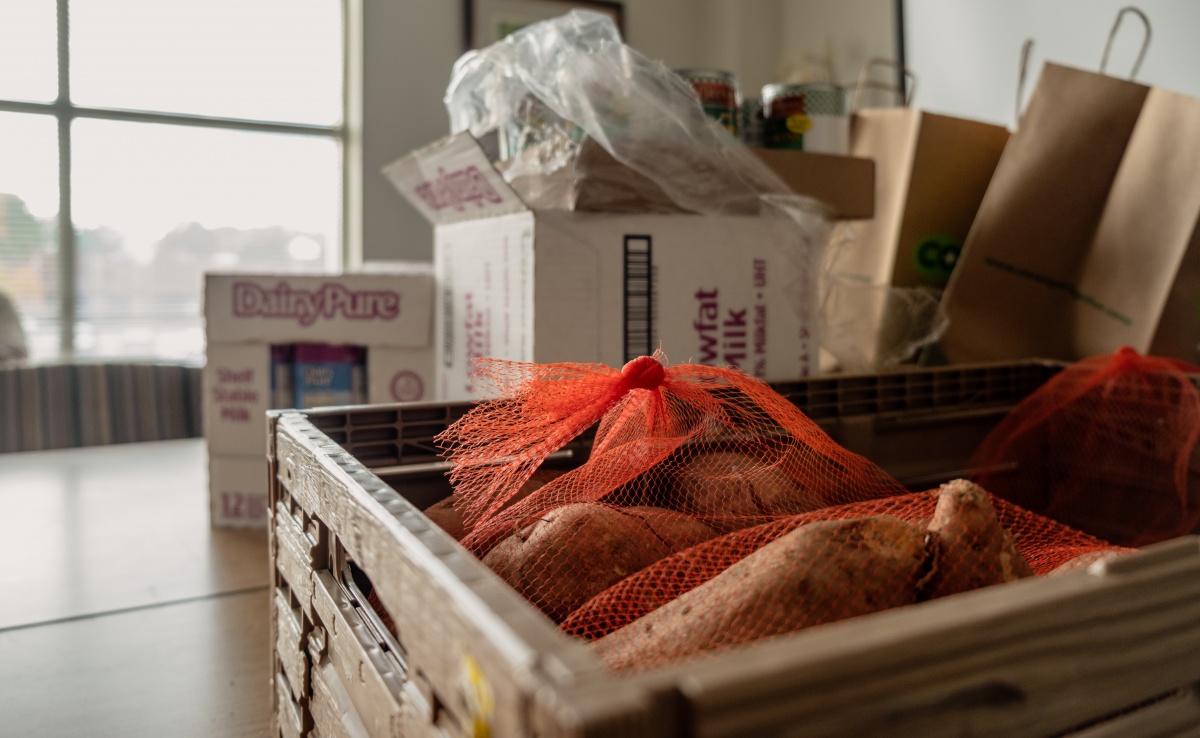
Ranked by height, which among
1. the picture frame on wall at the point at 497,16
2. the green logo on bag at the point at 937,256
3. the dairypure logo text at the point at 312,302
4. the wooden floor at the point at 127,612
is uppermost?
the picture frame on wall at the point at 497,16

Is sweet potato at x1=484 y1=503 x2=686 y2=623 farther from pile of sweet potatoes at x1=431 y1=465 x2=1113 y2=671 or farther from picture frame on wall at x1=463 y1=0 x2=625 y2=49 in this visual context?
picture frame on wall at x1=463 y1=0 x2=625 y2=49

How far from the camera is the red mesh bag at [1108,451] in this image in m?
0.91

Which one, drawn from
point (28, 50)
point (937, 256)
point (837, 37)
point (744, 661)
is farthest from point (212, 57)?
point (744, 661)

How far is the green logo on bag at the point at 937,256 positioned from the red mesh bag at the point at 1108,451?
0.40 meters

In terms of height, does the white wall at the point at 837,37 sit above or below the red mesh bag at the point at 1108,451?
above

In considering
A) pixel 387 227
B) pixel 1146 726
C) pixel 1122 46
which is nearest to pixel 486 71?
pixel 1146 726

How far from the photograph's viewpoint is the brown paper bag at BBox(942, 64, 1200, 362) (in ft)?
3.71

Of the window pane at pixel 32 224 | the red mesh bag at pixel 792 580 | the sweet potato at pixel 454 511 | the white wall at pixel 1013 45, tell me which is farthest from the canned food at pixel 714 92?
the window pane at pixel 32 224

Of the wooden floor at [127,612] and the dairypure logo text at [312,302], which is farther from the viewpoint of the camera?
the dairypure logo text at [312,302]

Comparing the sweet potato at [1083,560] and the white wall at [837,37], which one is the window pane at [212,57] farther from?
the sweet potato at [1083,560]

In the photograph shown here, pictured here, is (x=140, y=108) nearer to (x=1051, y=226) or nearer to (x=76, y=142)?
(x=76, y=142)

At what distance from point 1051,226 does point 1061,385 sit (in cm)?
33

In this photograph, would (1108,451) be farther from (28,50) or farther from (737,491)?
(28,50)

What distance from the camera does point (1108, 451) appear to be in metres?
0.97
